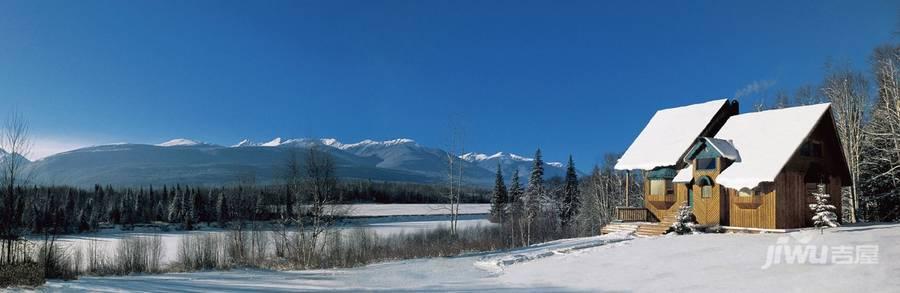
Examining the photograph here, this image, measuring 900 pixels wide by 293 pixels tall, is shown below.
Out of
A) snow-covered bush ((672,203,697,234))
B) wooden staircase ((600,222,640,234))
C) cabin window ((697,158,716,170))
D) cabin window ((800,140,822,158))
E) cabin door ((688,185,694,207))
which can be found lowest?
wooden staircase ((600,222,640,234))

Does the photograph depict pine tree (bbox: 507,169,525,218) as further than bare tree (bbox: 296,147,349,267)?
Yes

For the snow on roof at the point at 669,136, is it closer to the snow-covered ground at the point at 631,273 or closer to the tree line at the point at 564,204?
the snow-covered ground at the point at 631,273

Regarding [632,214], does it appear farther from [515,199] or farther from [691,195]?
[515,199]

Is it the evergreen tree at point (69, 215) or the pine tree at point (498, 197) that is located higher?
the pine tree at point (498, 197)

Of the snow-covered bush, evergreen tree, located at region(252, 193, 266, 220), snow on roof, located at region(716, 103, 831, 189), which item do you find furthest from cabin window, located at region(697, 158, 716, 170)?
evergreen tree, located at region(252, 193, 266, 220)

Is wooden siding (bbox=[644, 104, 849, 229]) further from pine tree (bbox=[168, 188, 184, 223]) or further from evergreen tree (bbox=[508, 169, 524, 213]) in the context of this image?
pine tree (bbox=[168, 188, 184, 223])

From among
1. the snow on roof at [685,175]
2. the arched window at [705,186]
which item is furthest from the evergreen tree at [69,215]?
the arched window at [705,186]

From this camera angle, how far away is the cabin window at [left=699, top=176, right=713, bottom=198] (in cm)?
2264

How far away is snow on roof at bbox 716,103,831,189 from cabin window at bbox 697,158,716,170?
0.97m

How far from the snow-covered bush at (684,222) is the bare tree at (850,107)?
1223cm

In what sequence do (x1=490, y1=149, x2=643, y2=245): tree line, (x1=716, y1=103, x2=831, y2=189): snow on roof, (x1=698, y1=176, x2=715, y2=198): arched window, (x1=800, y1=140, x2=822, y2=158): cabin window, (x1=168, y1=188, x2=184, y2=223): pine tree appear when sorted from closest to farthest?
(x1=716, y1=103, x2=831, y2=189): snow on roof → (x1=800, y1=140, x2=822, y2=158): cabin window → (x1=698, y1=176, x2=715, y2=198): arched window → (x1=490, y1=149, x2=643, y2=245): tree line → (x1=168, y1=188, x2=184, y2=223): pine tree

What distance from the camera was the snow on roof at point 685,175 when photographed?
23469 millimetres

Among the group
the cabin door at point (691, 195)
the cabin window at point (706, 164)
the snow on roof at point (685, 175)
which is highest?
the cabin window at point (706, 164)

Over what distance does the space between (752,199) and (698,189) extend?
242cm
